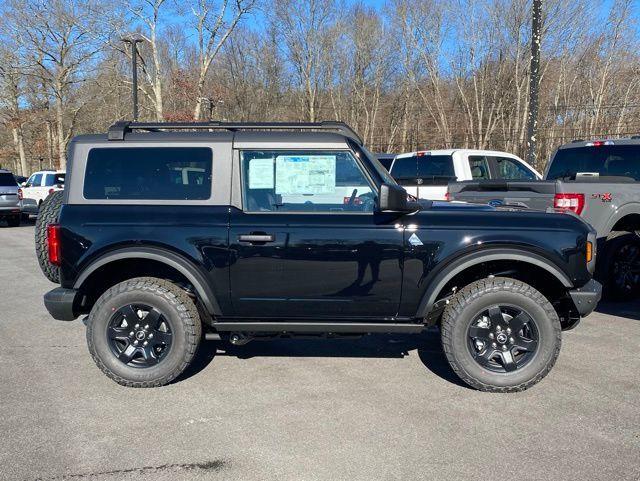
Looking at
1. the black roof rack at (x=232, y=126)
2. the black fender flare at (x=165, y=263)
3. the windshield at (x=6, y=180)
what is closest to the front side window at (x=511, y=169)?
the black roof rack at (x=232, y=126)

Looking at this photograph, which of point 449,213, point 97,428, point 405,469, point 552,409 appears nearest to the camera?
point 405,469

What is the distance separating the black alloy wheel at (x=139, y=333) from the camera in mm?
4020

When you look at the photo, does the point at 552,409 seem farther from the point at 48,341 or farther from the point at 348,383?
the point at 48,341

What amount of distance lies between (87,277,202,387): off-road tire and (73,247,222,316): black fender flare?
0.20m

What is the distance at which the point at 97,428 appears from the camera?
3.40m

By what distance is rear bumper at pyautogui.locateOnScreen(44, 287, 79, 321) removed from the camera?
3908mm

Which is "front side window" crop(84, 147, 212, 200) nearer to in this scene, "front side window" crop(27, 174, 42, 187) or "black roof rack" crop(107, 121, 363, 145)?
"black roof rack" crop(107, 121, 363, 145)

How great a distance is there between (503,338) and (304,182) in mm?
1976

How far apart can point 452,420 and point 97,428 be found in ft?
7.94

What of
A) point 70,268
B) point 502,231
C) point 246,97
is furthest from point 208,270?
point 246,97

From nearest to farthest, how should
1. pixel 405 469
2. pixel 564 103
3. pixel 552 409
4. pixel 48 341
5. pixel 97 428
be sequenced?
pixel 405 469 < pixel 97 428 < pixel 552 409 < pixel 48 341 < pixel 564 103

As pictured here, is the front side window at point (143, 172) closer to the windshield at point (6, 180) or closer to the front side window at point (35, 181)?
the windshield at point (6, 180)

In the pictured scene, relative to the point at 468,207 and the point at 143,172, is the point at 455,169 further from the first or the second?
the point at 143,172

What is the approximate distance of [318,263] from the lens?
12.5ft
